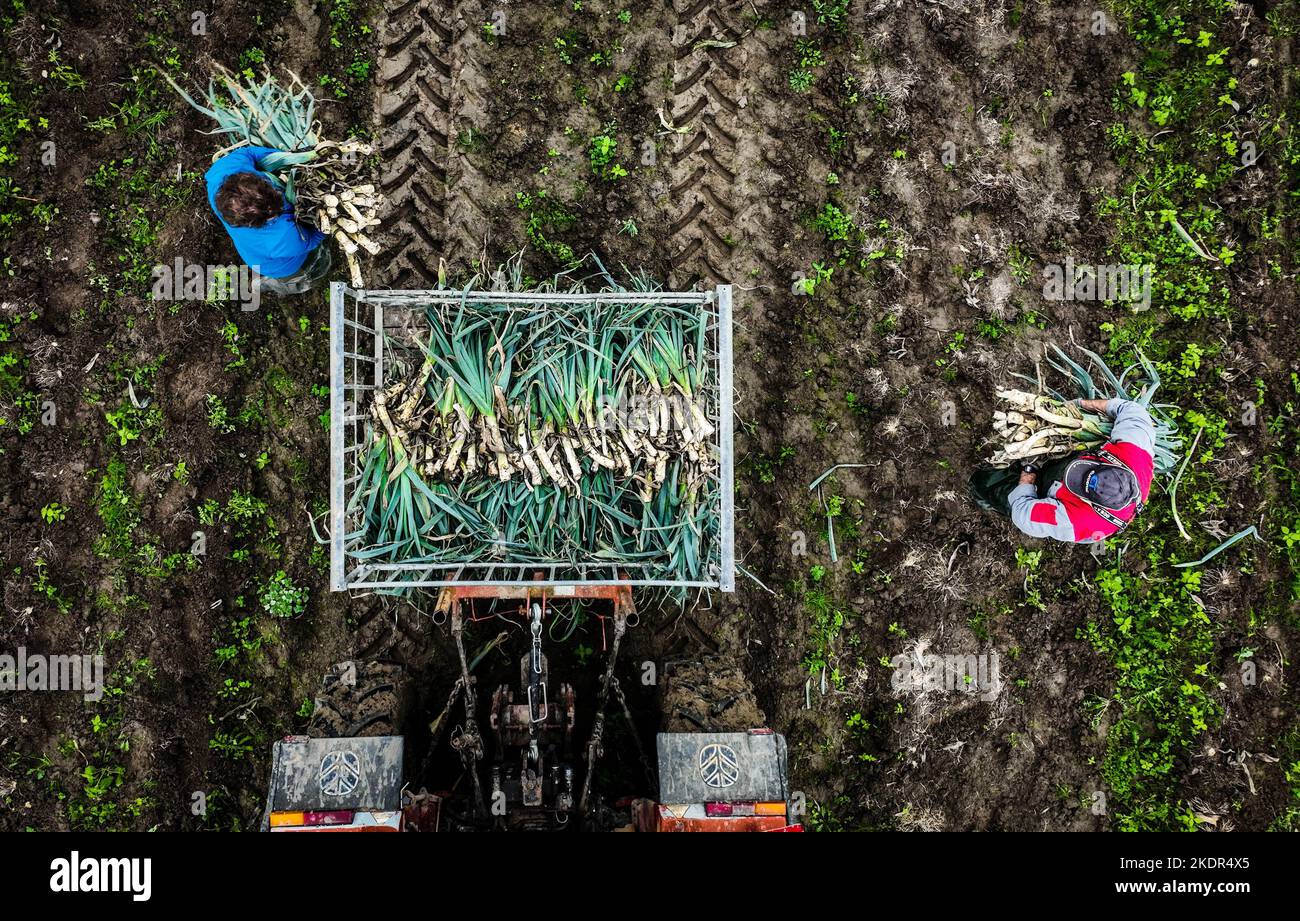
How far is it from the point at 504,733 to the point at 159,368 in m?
2.71

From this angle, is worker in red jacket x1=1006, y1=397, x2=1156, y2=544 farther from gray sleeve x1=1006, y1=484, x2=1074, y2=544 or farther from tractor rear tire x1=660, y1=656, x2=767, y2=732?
tractor rear tire x1=660, y1=656, x2=767, y2=732

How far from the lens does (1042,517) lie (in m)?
3.60

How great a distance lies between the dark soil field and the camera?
4.36 m

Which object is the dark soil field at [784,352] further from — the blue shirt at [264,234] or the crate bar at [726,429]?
the crate bar at [726,429]

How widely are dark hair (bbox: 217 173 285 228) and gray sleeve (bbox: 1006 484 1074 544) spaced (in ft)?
11.5

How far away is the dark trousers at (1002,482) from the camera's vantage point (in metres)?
3.88

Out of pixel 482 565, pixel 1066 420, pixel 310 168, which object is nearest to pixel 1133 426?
pixel 1066 420

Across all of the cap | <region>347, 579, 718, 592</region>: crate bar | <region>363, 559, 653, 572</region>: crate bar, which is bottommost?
<region>347, 579, 718, 592</region>: crate bar

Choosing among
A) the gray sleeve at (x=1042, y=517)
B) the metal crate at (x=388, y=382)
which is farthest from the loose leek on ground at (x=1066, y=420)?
the metal crate at (x=388, y=382)

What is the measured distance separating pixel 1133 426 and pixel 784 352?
1713mm

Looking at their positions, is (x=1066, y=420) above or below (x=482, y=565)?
above

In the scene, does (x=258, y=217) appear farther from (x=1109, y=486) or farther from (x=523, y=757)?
(x=1109, y=486)

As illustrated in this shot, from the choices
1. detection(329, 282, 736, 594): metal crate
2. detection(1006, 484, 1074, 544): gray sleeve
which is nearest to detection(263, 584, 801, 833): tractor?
detection(329, 282, 736, 594): metal crate
